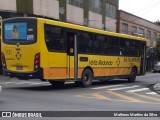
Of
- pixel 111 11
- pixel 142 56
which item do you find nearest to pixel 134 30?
pixel 111 11

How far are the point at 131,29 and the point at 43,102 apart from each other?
47.8 metres

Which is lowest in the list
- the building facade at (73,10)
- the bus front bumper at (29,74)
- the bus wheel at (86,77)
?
the bus wheel at (86,77)

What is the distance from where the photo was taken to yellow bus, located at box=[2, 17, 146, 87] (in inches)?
683

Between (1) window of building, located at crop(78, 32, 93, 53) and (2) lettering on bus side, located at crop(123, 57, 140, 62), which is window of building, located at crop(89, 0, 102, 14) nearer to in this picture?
(2) lettering on bus side, located at crop(123, 57, 140, 62)

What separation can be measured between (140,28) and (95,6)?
59.9 feet

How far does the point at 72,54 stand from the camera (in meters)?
19.2

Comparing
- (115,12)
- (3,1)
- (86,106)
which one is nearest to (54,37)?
(86,106)

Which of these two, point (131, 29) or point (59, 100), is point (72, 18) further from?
point (59, 100)

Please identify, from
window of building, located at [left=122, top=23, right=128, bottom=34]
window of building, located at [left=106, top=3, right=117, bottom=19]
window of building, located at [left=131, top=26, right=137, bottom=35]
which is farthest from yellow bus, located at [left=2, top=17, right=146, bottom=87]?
window of building, located at [left=131, top=26, right=137, bottom=35]

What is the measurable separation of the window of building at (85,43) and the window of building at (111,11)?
106ft

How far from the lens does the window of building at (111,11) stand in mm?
52562

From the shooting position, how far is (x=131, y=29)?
60125 mm

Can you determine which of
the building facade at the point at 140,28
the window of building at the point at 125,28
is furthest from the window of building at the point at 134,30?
the window of building at the point at 125,28

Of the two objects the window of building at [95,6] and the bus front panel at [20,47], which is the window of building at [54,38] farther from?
the window of building at [95,6]
